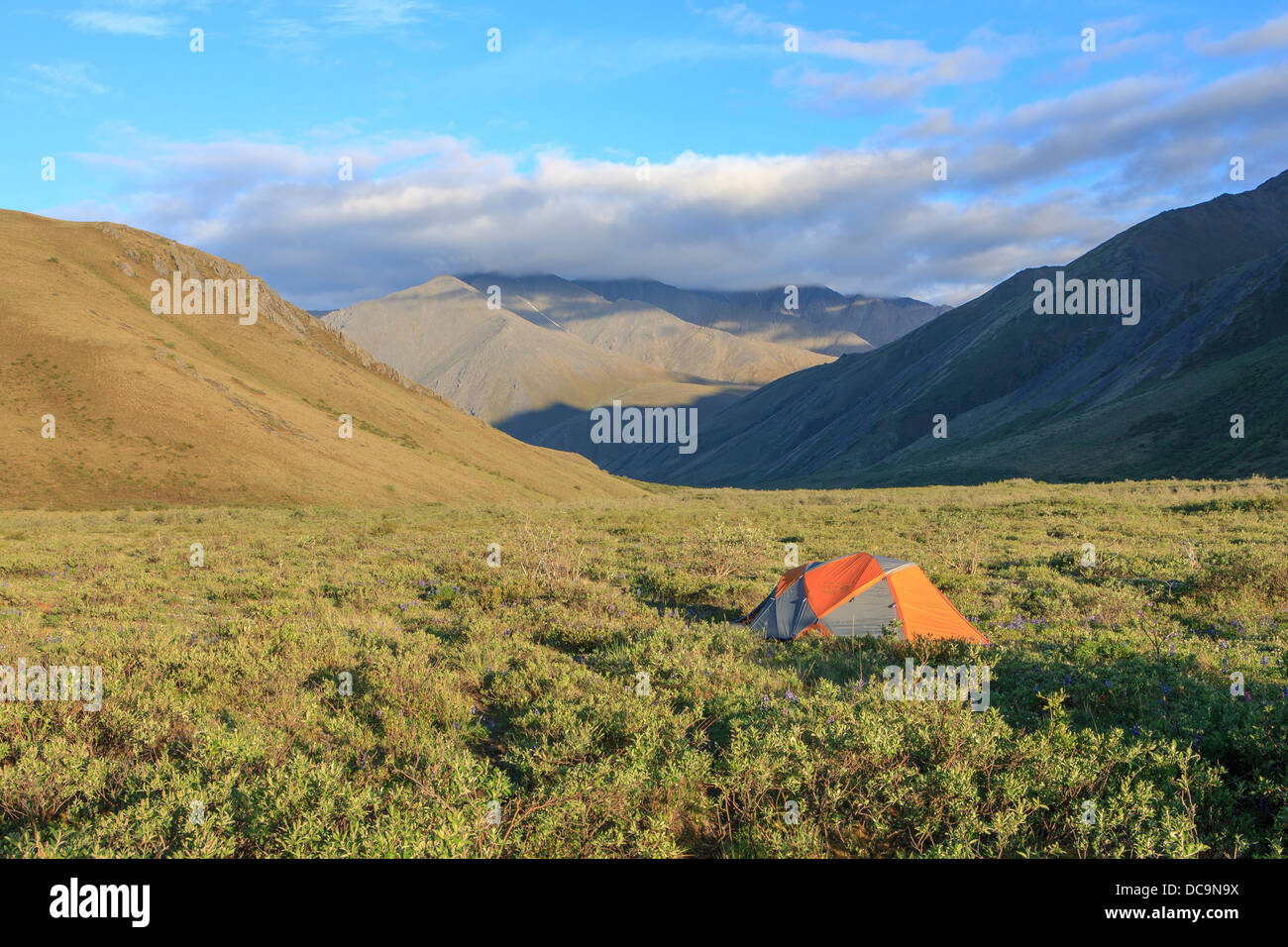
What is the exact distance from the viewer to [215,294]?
92.4m

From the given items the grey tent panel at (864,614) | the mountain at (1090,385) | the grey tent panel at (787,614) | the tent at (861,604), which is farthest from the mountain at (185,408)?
the mountain at (1090,385)

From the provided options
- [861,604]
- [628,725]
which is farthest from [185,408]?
[628,725]

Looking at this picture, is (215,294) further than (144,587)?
Yes

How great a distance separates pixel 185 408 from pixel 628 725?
62704mm

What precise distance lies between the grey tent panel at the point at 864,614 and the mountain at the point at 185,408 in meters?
46.6

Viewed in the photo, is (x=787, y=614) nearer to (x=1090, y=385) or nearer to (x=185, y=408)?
(x=185, y=408)

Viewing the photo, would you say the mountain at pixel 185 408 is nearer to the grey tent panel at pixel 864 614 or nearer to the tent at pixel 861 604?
the tent at pixel 861 604

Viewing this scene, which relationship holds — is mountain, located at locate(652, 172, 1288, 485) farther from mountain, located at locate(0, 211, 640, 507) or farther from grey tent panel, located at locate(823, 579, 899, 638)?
grey tent panel, located at locate(823, 579, 899, 638)

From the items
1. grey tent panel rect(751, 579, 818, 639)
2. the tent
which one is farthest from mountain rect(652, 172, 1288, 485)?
grey tent panel rect(751, 579, 818, 639)

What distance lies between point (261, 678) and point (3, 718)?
7.17ft

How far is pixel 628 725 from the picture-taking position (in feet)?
21.4
